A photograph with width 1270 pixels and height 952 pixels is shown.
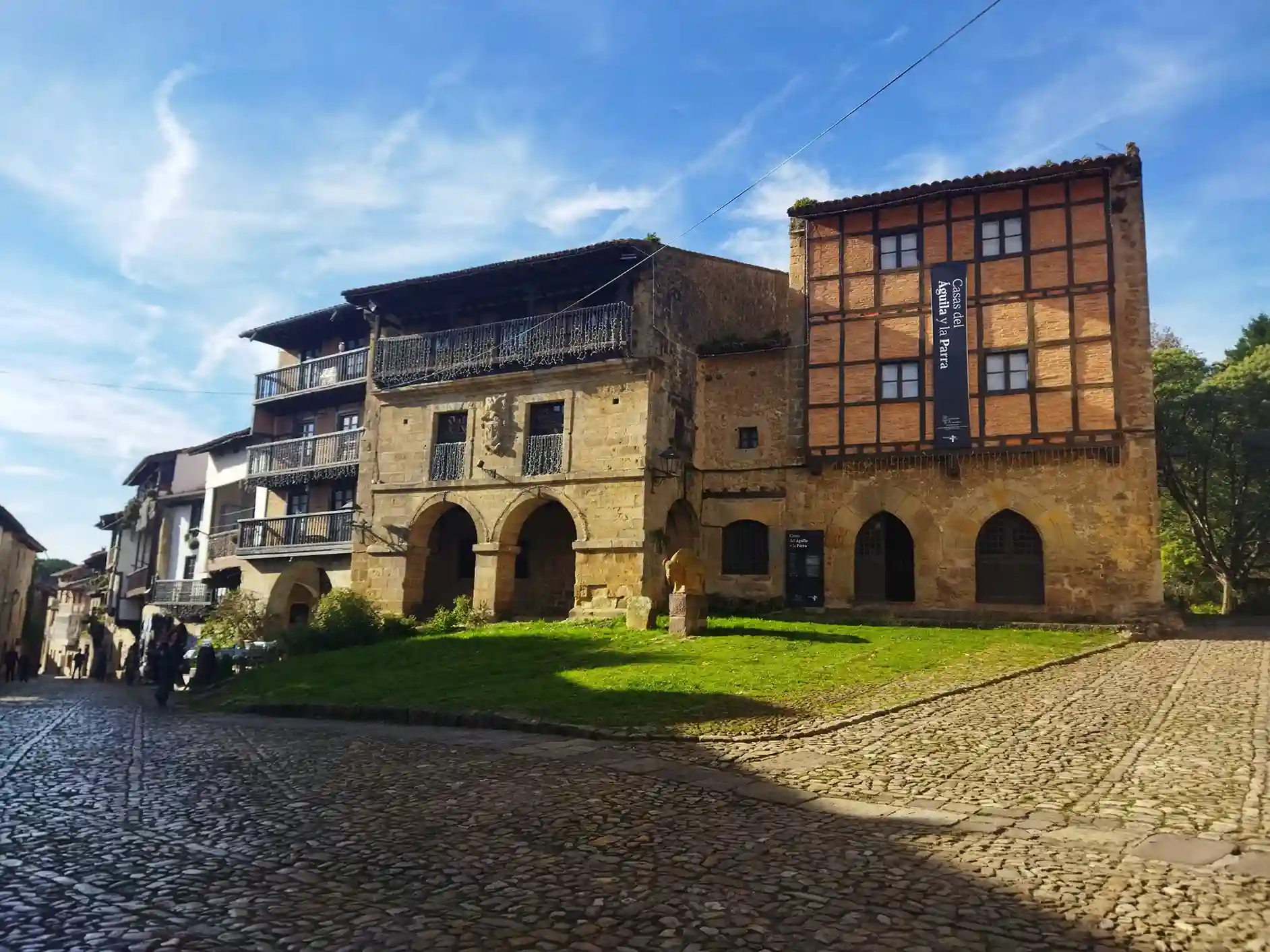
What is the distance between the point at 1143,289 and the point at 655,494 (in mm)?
12201

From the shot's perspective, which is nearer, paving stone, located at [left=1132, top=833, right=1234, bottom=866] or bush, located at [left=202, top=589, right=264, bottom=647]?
paving stone, located at [left=1132, top=833, right=1234, bottom=866]

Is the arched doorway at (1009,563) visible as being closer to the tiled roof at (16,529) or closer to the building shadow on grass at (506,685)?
the building shadow on grass at (506,685)

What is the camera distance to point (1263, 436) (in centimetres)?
2611

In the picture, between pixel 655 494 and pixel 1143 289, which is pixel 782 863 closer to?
pixel 655 494

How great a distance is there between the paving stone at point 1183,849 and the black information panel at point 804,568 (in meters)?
16.9

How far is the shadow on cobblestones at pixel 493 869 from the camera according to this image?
4.18 metres

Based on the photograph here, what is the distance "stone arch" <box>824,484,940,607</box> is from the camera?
21.5 meters

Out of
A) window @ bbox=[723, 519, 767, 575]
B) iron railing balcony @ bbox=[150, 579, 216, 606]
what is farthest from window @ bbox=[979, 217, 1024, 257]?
iron railing balcony @ bbox=[150, 579, 216, 606]

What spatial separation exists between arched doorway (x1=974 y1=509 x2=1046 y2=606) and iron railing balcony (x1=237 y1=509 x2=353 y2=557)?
671 inches

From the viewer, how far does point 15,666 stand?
29.5 meters

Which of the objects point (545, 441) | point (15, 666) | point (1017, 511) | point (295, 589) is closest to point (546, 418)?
point (545, 441)

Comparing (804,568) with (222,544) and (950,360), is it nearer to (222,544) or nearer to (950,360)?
(950,360)

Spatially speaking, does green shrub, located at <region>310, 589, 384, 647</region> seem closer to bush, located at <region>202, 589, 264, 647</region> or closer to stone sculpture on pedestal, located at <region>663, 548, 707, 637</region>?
bush, located at <region>202, 589, 264, 647</region>

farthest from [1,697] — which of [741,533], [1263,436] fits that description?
[1263,436]
